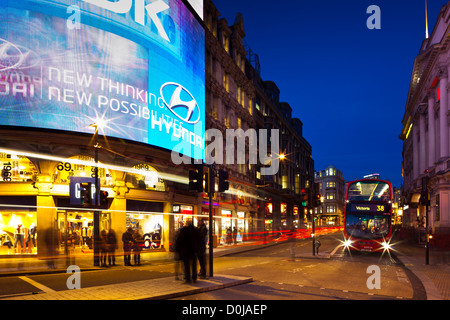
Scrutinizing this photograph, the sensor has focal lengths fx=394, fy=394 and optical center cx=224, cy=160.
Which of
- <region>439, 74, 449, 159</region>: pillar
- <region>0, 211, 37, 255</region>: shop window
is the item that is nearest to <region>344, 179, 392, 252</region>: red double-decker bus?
<region>439, 74, 449, 159</region>: pillar

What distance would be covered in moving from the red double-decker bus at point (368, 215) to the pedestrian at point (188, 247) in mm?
16071

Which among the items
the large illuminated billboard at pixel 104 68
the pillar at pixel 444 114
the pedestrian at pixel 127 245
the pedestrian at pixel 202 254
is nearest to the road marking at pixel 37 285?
the pedestrian at pixel 202 254

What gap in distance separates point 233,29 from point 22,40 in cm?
2883

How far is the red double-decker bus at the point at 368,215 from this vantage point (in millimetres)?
25250

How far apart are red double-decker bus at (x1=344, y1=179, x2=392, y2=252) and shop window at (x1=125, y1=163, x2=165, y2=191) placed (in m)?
13.4

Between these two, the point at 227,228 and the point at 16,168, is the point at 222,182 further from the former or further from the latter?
the point at 227,228

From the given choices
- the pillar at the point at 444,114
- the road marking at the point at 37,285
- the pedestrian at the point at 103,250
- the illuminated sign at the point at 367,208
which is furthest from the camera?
the pillar at the point at 444,114

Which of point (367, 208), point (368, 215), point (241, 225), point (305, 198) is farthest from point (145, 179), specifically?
point (241, 225)

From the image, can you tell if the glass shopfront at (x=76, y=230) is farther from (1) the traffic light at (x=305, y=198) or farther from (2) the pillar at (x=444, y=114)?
(2) the pillar at (x=444, y=114)

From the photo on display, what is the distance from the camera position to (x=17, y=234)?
21.7 meters

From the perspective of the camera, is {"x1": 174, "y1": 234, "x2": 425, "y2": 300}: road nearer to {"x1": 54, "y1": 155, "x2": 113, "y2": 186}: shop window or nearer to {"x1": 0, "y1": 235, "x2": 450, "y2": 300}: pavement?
{"x1": 0, "y1": 235, "x2": 450, "y2": 300}: pavement
